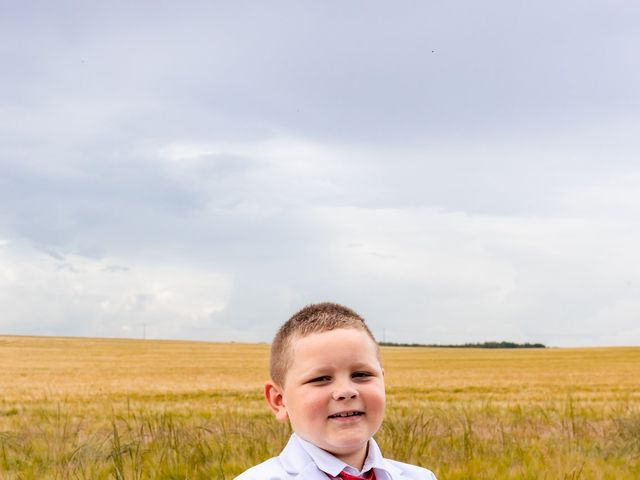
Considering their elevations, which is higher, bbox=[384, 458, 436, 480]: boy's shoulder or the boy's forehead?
the boy's forehead

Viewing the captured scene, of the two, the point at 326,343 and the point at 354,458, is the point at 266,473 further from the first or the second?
the point at 326,343

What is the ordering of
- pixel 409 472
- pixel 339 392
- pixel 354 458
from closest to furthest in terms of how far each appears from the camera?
pixel 339 392, pixel 354 458, pixel 409 472

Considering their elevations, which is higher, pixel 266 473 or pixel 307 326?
pixel 307 326

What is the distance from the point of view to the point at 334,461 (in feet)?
7.70

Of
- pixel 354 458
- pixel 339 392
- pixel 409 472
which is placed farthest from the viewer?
pixel 409 472

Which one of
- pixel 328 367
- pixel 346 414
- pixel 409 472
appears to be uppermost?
pixel 328 367

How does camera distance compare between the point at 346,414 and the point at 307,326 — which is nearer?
the point at 346,414

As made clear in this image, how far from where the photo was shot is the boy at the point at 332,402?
2316 millimetres

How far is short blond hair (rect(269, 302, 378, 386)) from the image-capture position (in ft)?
7.89

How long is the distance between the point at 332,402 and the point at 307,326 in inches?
10.5

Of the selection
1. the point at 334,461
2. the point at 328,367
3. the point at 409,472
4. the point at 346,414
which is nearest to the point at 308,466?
the point at 334,461

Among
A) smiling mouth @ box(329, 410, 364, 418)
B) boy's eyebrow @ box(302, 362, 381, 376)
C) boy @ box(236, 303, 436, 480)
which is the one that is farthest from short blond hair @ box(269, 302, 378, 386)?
smiling mouth @ box(329, 410, 364, 418)

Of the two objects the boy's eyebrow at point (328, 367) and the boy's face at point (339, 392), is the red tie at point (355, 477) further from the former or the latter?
the boy's eyebrow at point (328, 367)

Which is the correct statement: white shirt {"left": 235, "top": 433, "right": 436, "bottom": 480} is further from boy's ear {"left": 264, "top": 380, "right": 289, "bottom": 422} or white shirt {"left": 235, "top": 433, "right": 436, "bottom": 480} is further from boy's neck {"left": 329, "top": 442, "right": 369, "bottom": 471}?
boy's ear {"left": 264, "top": 380, "right": 289, "bottom": 422}
